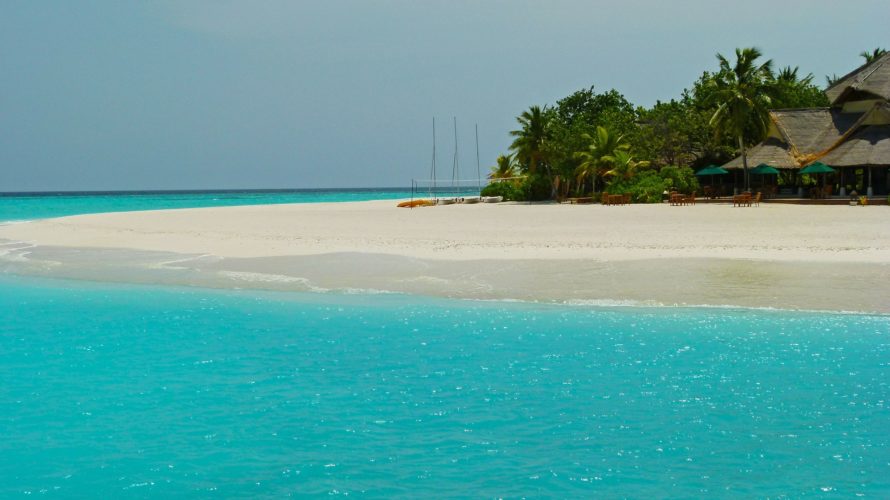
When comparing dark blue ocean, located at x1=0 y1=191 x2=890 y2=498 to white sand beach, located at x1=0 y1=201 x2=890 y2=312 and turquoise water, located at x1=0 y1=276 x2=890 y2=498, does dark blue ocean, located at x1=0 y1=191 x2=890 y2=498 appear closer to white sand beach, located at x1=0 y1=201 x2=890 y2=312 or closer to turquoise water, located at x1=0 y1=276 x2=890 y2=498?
turquoise water, located at x1=0 y1=276 x2=890 y2=498

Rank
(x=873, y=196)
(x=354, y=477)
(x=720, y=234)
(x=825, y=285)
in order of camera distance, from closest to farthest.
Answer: (x=354, y=477)
(x=825, y=285)
(x=720, y=234)
(x=873, y=196)

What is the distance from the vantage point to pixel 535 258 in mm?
18297

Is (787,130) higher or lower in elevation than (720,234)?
higher

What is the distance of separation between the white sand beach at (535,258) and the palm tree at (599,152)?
19.3 meters

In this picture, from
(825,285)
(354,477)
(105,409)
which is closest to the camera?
(354,477)

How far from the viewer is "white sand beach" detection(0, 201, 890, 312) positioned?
14125 millimetres

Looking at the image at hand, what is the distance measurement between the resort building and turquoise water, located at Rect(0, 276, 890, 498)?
116ft

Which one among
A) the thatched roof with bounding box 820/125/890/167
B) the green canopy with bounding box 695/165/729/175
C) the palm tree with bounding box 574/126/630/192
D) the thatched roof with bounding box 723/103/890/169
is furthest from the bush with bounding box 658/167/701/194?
the thatched roof with bounding box 820/125/890/167

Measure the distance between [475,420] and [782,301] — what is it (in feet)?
24.7

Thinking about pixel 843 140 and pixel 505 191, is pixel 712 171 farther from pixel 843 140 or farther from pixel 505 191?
pixel 505 191

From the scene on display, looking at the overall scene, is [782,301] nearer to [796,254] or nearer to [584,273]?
[584,273]

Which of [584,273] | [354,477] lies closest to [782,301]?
[584,273]

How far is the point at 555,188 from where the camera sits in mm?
55312

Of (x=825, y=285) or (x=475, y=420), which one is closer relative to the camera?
(x=475, y=420)
